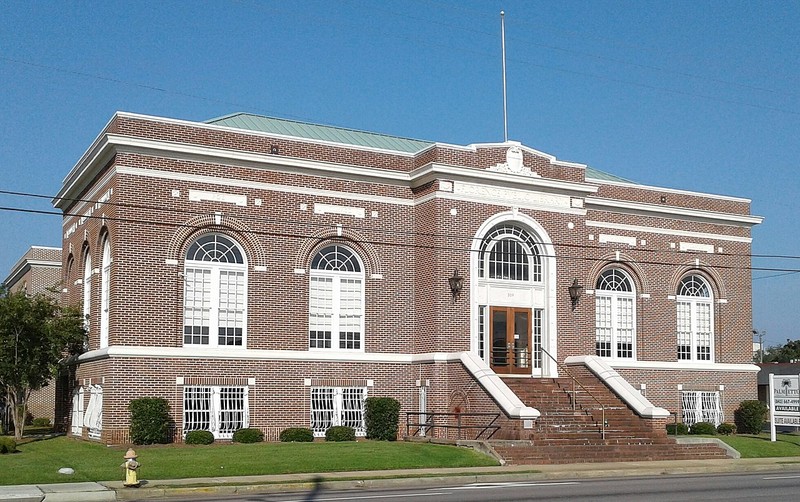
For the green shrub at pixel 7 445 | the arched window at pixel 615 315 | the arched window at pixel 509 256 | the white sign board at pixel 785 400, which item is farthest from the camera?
the arched window at pixel 615 315

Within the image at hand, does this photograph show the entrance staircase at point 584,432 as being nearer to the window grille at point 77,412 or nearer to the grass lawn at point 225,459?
the grass lawn at point 225,459

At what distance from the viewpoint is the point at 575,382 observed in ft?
104

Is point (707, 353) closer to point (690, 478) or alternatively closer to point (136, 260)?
point (690, 478)

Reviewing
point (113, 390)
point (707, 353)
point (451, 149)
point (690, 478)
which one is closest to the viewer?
point (690, 478)

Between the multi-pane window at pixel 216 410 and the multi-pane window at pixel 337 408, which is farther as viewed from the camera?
the multi-pane window at pixel 337 408

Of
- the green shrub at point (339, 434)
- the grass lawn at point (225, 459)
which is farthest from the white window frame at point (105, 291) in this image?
Answer: the green shrub at point (339, 434)

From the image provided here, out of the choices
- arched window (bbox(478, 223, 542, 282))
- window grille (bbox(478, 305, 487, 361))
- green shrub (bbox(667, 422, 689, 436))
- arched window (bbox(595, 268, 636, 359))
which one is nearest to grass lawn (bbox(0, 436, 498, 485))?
window grille (bbox(478, 305, 487, 361))

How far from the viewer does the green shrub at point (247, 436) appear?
28.9 metres

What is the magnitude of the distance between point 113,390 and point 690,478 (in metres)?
15.7

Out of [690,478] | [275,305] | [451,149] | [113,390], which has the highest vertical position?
[451,149]

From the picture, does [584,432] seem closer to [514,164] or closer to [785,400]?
[514,164]

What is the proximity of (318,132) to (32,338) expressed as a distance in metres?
12.9

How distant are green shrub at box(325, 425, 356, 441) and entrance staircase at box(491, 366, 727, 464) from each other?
17.0 feet

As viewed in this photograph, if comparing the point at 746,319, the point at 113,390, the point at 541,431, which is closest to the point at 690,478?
the point at 541,431
